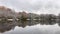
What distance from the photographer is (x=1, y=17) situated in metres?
15.4

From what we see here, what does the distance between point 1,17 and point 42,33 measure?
7162 millimetres

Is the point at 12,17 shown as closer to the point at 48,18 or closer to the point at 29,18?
the point at 29,18

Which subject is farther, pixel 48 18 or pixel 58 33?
pixel 48 18

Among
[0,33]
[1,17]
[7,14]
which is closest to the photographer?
[0,33]

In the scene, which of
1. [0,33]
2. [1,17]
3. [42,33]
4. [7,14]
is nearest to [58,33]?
[42,33]

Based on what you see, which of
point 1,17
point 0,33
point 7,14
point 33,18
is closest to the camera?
point 0,33

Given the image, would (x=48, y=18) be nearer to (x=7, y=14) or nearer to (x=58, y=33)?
(x=7, y=14)

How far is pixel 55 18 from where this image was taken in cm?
1844

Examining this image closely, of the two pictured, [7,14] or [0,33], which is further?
[7,14]

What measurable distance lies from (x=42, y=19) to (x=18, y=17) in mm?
3121

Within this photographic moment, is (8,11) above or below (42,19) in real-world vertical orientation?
above

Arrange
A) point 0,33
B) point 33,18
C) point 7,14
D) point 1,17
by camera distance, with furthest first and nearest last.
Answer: point 33,18
point 7,14
point 1,17
point 0,33

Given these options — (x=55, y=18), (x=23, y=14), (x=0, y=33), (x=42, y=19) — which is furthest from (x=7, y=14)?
(x=0, y=33)

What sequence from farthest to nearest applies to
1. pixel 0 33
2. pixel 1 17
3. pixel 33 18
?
pixel 33 18 → pixel 1 17 → pixel 0 33
